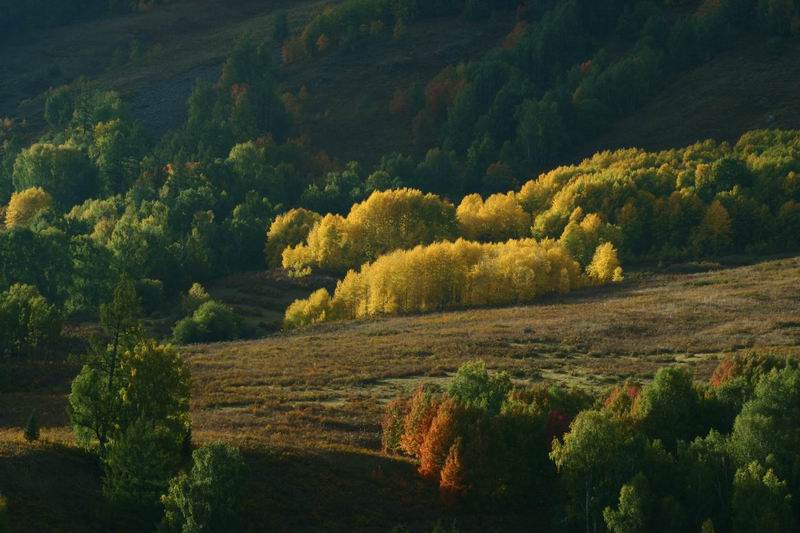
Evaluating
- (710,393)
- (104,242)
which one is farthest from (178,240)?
(710,393)

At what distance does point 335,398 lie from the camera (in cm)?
A: 9188

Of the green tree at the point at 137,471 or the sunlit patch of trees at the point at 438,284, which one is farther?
the sunlit patch of trees at the point at 438,284

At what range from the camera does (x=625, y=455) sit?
6819 cm

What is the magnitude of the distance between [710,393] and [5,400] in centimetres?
4631

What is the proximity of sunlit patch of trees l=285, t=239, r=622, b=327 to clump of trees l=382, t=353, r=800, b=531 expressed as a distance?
64715mm

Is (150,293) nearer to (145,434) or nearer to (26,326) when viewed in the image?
(26,326)

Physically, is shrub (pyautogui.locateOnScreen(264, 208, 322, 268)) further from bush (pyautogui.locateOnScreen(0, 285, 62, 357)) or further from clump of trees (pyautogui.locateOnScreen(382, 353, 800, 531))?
clump of trees (pyautogui.locateOnScreen(382, 353, 800, 531))

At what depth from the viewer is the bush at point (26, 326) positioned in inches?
4163

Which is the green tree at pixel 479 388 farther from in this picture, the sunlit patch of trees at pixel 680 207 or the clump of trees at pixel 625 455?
the sunlit patch of trees at pixel 680 207

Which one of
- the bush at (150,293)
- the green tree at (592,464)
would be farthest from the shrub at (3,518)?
the bush at (150,293)

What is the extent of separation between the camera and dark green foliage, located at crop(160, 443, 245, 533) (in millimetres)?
57125

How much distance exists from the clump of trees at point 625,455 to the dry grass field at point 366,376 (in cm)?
228

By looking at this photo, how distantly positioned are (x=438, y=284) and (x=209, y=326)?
84.9 ft

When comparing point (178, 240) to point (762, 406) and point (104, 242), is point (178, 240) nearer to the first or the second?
point (104, 242)
